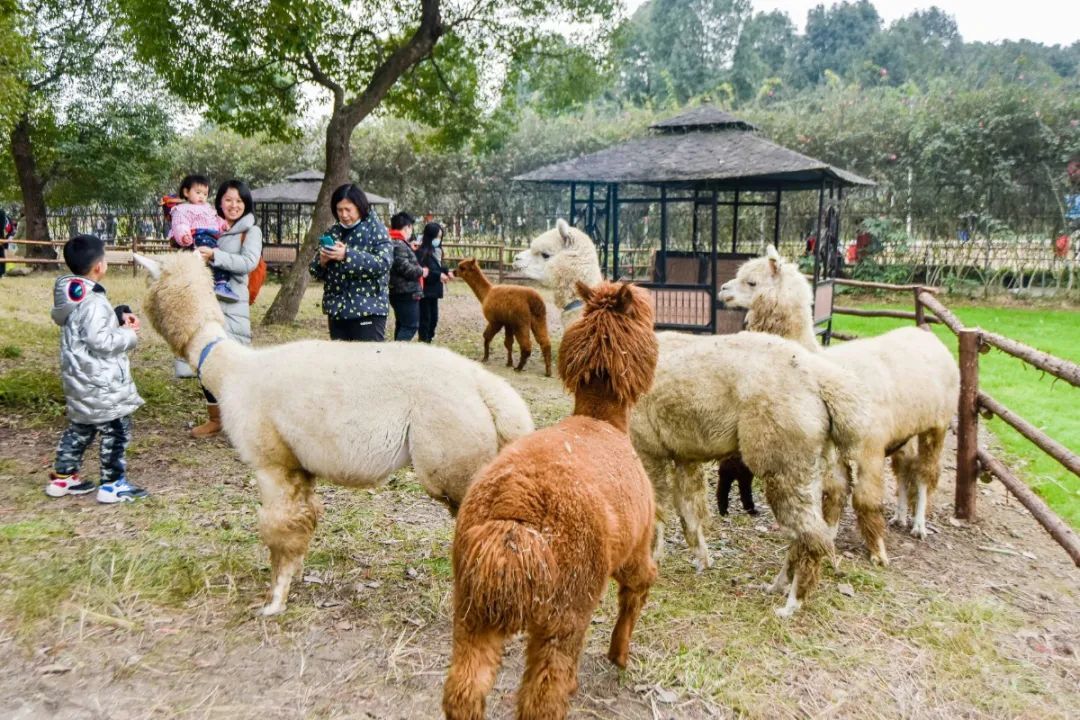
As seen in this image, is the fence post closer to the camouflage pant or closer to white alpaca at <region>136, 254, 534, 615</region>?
white alpaca at <region>136, 254, 534, 615</region>

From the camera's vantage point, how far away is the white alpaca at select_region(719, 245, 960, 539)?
4281mm

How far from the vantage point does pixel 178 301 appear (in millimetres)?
3570

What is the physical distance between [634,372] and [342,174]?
10.4 m

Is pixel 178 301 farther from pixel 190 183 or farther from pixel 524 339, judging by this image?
pixel 524 339

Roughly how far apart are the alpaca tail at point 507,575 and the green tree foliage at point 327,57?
1013 cm

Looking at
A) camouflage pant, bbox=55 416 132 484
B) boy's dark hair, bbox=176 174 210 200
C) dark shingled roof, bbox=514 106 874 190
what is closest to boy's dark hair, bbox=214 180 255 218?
boy's dark hair, bbox=176 174 210 200

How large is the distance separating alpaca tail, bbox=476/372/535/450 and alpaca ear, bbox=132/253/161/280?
1.73m

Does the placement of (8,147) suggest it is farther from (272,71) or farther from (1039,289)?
(1039,289)

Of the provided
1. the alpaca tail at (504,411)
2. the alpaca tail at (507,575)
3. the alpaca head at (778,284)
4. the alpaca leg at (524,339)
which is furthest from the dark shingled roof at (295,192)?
the alpaca tail at (507,575)

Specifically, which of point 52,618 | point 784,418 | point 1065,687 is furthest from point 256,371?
point 1065,687

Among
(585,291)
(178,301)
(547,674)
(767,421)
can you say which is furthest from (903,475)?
(178,301)

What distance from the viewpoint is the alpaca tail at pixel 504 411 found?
9.94 feet

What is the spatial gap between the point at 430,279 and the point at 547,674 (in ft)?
26.5

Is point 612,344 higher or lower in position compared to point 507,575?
higher
